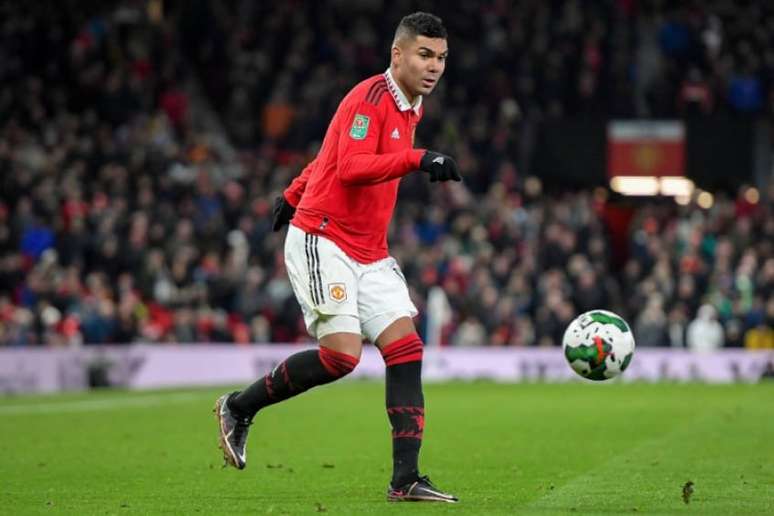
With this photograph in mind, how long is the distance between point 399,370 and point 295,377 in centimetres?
61

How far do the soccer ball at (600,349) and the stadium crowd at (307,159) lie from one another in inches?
584

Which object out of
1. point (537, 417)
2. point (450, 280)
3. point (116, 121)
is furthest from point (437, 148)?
point (537, 417)

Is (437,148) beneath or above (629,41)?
beneath

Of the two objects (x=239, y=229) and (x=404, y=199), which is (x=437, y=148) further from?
(x=239, y=229)

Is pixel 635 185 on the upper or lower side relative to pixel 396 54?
upper

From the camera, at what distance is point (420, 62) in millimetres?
8312

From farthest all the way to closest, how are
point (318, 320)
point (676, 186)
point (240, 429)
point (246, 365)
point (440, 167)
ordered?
point (676, 186) < point (246, 365) < point (240, 429) < point (318, 320) < point (440, 167)

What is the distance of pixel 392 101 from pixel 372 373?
55.1 ft

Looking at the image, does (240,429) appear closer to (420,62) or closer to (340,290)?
(340,290)

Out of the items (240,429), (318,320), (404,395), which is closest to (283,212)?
(318,320)

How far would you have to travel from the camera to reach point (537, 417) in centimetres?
1606

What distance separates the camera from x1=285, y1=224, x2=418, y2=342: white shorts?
329 inches

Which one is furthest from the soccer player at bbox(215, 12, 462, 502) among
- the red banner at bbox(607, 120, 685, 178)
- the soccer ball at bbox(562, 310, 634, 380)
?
the red banner at bbox(607, 120, 685, 178)

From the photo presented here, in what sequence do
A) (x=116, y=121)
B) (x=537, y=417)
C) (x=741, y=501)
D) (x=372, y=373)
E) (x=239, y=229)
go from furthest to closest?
(x=116, y=121) < (x=239, y=229) < (x=372, y=373) < (x=537, y=417) < (x=741, y=501)
